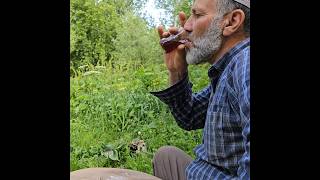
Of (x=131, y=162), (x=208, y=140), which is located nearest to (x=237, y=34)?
(x=208, y=140)

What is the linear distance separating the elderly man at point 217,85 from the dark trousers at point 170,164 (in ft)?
0.51

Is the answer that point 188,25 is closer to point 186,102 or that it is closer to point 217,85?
point 217,85

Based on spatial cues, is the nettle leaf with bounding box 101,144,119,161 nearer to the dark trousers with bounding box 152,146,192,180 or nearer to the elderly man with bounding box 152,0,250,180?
the dark trousers with bounding box 152,146,192,180

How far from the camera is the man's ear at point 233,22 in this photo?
4.54ft

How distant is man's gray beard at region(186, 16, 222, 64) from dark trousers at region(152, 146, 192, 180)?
485mm

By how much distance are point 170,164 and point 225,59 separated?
1.96ft

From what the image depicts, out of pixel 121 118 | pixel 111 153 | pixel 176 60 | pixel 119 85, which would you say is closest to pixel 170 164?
pixel 176 60

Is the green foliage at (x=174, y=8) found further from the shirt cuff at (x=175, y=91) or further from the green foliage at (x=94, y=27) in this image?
the shirt cuff at (x=175, y=91)

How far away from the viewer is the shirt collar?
138cm

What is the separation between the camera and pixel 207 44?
1460mm

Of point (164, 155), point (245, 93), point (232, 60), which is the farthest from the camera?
point (164, 155)
